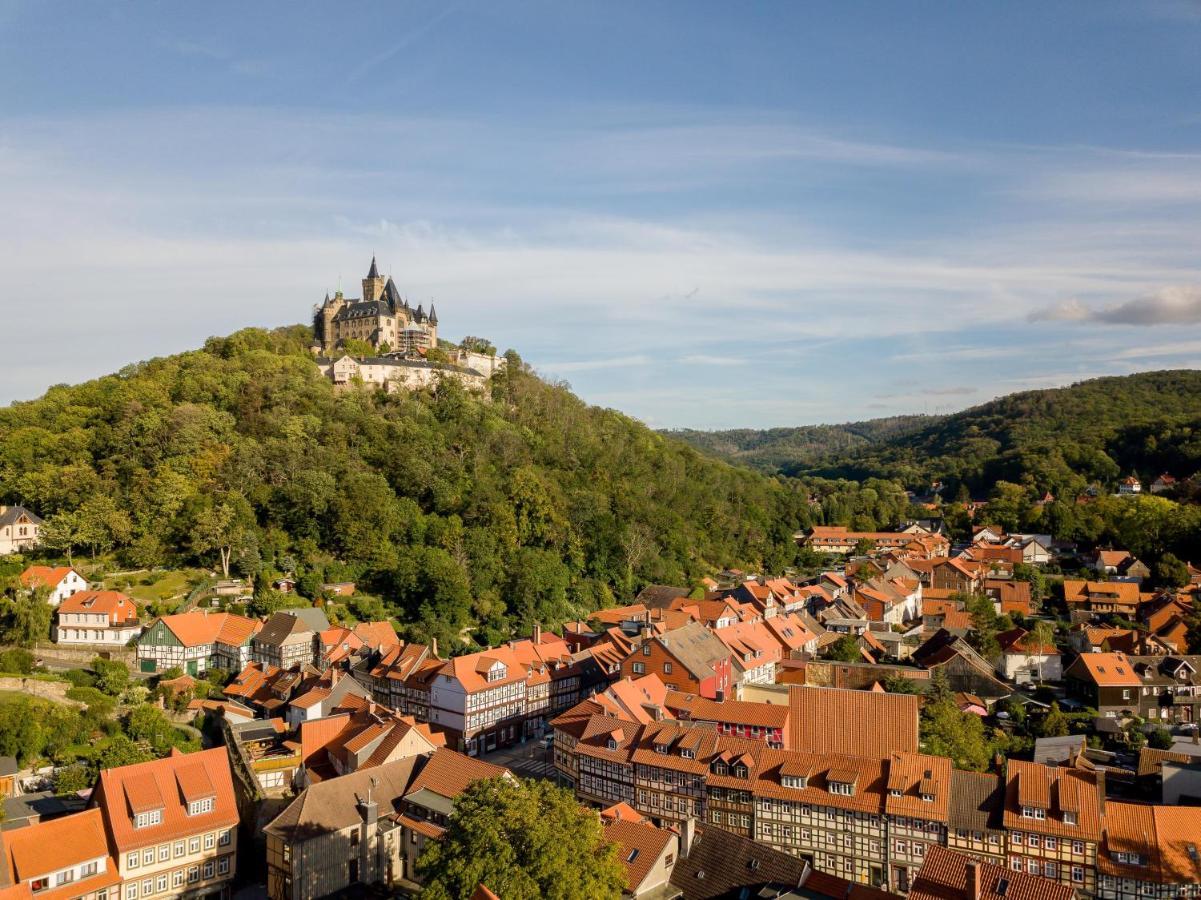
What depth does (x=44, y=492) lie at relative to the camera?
164 ft

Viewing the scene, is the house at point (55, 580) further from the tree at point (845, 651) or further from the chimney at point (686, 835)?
the tree at point (845, 651)

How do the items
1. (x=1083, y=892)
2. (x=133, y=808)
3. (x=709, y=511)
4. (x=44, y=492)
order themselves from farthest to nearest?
1. (x=709, y=511)
2. (x=44, y=492)
3. (x=133, y=808)
4. (x=1083, y=892)

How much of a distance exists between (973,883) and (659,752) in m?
10.3

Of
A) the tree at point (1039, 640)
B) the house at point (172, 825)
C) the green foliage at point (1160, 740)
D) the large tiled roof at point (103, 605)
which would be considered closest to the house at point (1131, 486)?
the tree at point (1039, 640)

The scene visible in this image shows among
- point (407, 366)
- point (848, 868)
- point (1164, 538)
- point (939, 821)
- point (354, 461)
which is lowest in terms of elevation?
point (848, 868)

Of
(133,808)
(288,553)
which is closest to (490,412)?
(288,553)

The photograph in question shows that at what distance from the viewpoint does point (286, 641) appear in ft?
128

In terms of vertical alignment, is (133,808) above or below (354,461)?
below

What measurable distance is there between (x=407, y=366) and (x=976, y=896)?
5614 centimetres

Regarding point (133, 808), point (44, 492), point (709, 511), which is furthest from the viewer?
point (709, 511)

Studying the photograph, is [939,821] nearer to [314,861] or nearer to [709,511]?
[314,861]

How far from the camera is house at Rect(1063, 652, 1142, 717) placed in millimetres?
38688

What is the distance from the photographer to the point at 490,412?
222ft

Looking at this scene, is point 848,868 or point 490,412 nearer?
point 848,868
